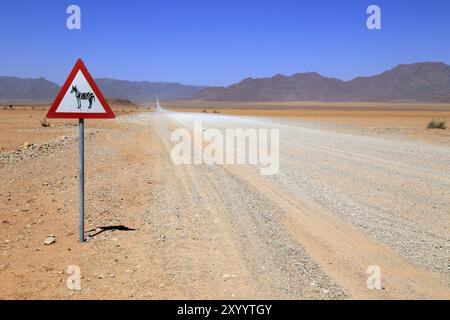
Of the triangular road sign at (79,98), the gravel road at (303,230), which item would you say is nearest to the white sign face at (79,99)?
the triangular road sign at (79,98)

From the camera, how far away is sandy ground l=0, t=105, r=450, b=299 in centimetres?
465

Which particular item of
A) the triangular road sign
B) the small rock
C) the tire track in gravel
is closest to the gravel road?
the tire track in gravel

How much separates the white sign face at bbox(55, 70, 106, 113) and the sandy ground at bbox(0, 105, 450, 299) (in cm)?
158

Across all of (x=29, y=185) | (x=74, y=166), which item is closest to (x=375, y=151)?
(x=74, y=166)

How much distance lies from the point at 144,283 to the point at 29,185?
572cm

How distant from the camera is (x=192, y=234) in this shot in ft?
20.7

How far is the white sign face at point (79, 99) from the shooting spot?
572cm

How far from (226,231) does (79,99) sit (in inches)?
95.7

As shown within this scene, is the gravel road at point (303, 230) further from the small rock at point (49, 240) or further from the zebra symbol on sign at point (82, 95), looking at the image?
the zebra symbol on sign at point (82, 95)

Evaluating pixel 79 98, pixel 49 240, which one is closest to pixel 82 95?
pixel 79 98

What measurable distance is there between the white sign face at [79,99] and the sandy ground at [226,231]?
1.58m

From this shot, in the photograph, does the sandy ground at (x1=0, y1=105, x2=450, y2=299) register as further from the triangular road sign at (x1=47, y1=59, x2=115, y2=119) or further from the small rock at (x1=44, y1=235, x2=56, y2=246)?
the triangular road sign at (x1=47, y1=59, x2=115, y2=119)

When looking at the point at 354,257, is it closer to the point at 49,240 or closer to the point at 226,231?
the point at 226,231
